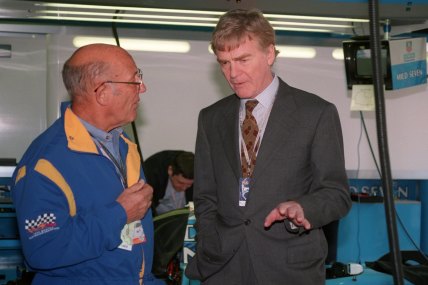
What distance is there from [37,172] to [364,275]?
2034mm

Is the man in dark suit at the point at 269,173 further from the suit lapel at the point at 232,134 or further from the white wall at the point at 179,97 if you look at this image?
the white wall at the point at 179,97

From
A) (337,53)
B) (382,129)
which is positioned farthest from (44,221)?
(337,53)

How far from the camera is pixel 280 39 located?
432 centimetres

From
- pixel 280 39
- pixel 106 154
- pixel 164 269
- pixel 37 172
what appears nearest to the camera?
pixel 37 172

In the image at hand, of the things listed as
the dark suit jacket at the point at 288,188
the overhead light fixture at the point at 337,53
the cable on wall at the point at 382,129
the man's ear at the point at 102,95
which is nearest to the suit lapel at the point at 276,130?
the dark suit jacket at the point at 288,188

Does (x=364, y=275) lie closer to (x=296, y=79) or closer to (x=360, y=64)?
(x=360, y=64)

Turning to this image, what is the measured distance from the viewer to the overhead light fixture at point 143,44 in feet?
13.5

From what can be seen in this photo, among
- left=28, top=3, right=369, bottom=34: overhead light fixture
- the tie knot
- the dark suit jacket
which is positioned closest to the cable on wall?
the dark suit jacket

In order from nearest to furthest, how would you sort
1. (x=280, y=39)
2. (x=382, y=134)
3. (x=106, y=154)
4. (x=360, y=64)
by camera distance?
(x=382, y=134), (x=106, y=154), (x=360, y=64), (x=280, y=39)

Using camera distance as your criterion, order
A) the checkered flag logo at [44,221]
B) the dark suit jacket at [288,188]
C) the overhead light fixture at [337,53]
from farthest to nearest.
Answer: the overhead light fixture at [337,53]
the dark suit jacket at [288,188]
the checkered flag logo at [44,221]

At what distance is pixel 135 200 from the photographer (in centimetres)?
194

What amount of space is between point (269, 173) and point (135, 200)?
0.44m

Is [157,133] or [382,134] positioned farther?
[157,133]

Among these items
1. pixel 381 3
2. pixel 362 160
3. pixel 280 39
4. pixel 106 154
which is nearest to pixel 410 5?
pixel 381 3
